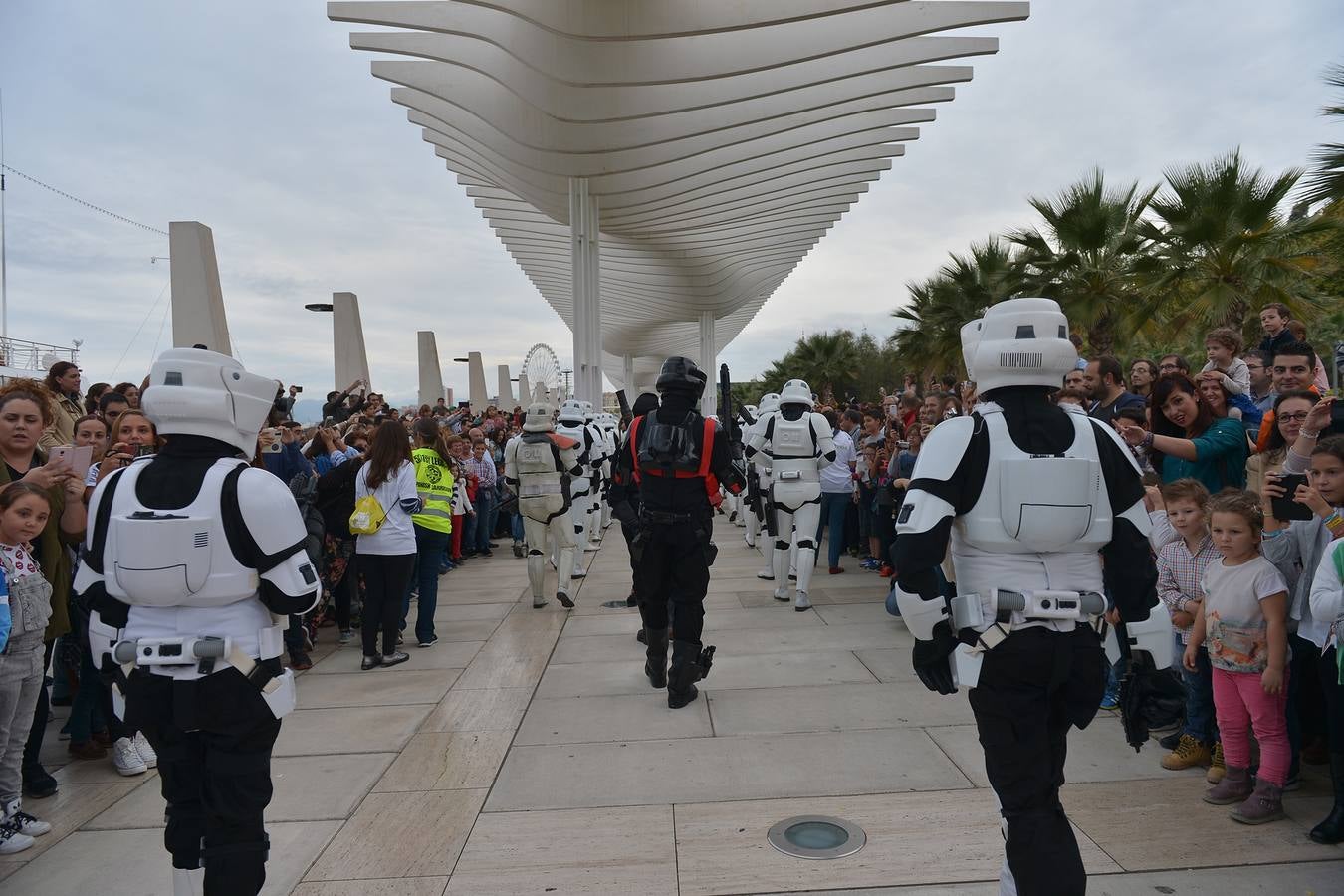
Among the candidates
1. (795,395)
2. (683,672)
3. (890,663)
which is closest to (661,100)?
(795,395)

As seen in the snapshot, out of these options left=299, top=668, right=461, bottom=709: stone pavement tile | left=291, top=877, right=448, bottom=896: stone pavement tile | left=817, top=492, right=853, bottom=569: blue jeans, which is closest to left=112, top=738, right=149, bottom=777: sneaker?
left=299, top=668, right=461, bottom=709: stone pavement tile

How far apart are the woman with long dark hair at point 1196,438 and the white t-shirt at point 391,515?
519 centimetres

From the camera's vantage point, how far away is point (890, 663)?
6.61 meters

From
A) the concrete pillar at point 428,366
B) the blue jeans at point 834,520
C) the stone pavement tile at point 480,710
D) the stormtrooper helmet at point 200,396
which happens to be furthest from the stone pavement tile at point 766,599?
the concrete pillar at point 428,366

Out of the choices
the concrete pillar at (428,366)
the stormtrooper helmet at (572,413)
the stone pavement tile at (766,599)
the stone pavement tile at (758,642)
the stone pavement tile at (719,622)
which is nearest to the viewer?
the stone pavement tile at (758,642)

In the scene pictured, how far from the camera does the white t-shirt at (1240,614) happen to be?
3.94 metres

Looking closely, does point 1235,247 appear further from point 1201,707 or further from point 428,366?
point 428,366

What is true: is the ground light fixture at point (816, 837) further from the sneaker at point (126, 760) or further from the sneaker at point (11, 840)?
the sneaker at point (126, 760)

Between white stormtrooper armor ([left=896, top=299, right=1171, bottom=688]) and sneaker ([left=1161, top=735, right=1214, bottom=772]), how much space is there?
1825 mm

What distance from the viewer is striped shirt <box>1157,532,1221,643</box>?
4.48 meters

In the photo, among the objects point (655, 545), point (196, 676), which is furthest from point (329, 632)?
point (196, 676)

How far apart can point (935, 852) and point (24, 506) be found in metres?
4.31

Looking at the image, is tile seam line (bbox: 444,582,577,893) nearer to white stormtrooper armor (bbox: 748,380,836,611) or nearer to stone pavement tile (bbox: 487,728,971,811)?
stone pavement tile (bbox: 487,728,971,811)

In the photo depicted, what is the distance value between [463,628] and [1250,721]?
6.43 metres
